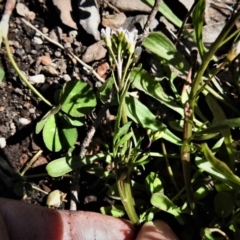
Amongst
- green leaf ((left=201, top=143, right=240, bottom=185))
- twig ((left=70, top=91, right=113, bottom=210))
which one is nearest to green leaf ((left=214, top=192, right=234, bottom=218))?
green leaf ((left=201, top=143, right=240, bottom=185))

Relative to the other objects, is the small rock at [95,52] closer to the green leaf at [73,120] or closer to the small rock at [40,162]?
the green leaf at [73,120]

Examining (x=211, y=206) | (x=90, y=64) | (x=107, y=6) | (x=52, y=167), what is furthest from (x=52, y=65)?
(x=211, y=206)

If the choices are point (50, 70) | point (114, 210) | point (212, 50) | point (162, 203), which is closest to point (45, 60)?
point (50, 70)

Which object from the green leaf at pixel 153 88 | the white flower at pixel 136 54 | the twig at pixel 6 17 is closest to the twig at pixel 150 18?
the green leaf at pixel 153 88

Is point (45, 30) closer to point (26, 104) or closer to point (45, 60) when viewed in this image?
point (45, 60)

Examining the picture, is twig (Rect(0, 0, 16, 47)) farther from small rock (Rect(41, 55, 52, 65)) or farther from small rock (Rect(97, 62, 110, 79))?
small rock (Rect(97, 62, 110, 79))

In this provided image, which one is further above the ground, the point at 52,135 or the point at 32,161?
the point at 52,135
